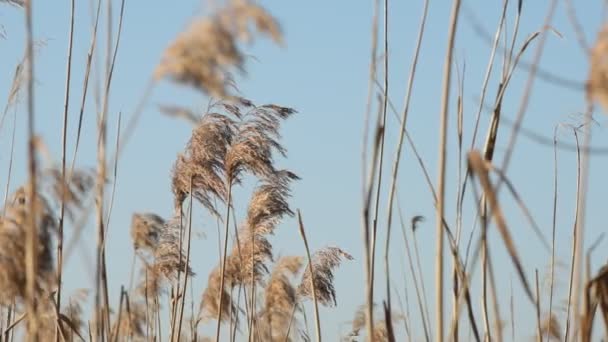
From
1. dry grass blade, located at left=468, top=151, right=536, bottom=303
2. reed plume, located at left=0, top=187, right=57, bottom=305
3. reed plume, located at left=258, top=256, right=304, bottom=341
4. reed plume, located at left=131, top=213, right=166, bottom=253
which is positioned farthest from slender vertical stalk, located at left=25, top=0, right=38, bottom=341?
reed plume, located at left=258, top=256, right=304, bottom=341

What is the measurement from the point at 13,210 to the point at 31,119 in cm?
63

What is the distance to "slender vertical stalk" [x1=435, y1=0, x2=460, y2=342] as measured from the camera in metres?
1.83

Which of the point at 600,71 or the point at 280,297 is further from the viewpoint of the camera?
the point at 280,297

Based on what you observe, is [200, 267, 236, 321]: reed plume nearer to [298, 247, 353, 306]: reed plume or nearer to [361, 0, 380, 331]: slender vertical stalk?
[298, 247, 353, 306]: reed plume

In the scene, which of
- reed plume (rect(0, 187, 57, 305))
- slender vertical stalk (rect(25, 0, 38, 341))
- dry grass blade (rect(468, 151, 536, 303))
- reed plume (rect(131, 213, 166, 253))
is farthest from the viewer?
reed plume (rect(131, 213, 166, 253))

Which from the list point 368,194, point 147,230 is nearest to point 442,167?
point 368,194

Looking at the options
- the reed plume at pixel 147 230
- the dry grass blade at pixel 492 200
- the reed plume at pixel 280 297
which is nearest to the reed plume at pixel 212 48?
the dry grass blade at pixel 492 200

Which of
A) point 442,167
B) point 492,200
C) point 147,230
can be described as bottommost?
point 492,200

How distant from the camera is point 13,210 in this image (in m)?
2.40

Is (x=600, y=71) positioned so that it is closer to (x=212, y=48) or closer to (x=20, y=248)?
(x=212, y=48)

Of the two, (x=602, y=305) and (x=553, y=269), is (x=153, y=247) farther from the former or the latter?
(x=602, y=305)

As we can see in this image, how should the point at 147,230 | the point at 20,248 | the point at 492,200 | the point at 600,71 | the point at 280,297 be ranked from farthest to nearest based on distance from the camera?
1. the point at 280,297
2. the point at 147,230
3. the point at 20,248
4. the point at 492,200
5. the point at 600,71

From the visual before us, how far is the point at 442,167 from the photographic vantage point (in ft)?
6.18

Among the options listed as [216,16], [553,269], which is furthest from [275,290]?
[216,16]
